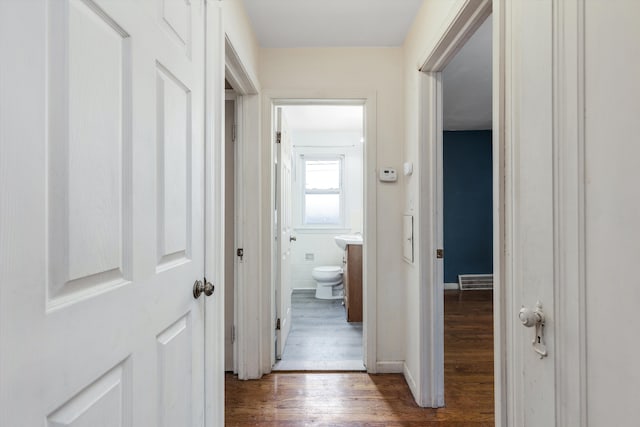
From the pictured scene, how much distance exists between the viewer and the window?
4.74 meters

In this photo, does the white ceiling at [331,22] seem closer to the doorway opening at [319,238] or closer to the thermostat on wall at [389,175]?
the doorway opening at [319,238]

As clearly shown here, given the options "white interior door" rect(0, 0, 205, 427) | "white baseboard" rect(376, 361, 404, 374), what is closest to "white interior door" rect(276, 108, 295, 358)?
"white baseboard" rect(376, 361, 404, 374)

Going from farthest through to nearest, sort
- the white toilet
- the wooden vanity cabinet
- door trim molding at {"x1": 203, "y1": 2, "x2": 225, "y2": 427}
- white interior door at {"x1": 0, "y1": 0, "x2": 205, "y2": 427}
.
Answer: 1. the white toilet
2. the wooden vanity cabinet
3. door trim molding at {"x1": 203, "y1": 2, "x2": 225, "y2": 427}
4. white interior door at {"x1": 0, "y1": 0, "x2": 205, "y2": 427}

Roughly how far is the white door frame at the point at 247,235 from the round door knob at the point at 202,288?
41.1 inches

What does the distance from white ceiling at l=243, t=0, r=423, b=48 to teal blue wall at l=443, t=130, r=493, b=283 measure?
3225 mm

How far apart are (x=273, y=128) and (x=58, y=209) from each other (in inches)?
77.7

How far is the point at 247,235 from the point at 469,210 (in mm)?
3928

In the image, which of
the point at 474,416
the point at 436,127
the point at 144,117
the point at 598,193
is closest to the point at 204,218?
the point at 144,117

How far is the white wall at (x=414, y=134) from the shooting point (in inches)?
69.6

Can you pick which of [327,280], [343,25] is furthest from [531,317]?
[327,280]

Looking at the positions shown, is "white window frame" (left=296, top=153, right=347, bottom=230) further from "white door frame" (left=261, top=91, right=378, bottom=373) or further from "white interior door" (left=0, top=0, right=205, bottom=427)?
"white interior door" (left=0, top=0, right=205, bottom=427)

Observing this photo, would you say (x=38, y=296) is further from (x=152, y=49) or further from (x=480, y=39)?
(x=480, y=39)

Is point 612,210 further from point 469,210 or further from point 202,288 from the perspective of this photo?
point 469,210

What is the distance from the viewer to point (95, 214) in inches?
24.9
